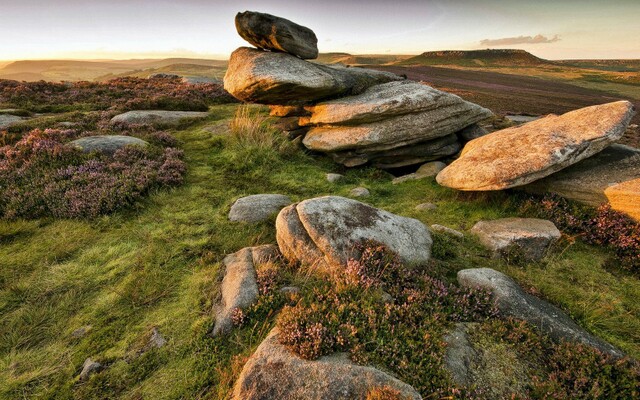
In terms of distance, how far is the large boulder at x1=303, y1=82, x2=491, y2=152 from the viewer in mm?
13422

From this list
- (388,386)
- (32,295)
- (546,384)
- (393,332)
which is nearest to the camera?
(388,386)

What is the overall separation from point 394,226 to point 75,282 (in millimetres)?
7591

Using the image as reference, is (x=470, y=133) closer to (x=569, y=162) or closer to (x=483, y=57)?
(x=569, y=162)

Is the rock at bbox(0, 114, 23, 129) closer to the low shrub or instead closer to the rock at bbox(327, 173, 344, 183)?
the rock at bbox(327, 173, 344, 183)

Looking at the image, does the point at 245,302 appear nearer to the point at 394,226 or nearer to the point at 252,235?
the point at 252,235

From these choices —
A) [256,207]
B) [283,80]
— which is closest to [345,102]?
[283,80]

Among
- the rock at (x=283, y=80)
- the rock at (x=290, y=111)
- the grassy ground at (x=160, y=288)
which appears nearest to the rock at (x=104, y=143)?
the grassy ground at (x=160, y=288)

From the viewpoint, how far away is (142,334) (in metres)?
5.78

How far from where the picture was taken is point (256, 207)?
10.1 meters

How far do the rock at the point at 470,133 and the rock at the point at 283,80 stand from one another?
17.2 ft

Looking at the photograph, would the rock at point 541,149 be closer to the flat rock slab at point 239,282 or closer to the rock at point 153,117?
the flat rock slab at point 239,282

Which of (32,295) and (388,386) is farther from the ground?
(388,386)

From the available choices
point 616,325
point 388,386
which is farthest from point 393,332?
point 616,325

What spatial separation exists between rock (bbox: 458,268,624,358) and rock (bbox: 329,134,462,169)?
831 centimetres
